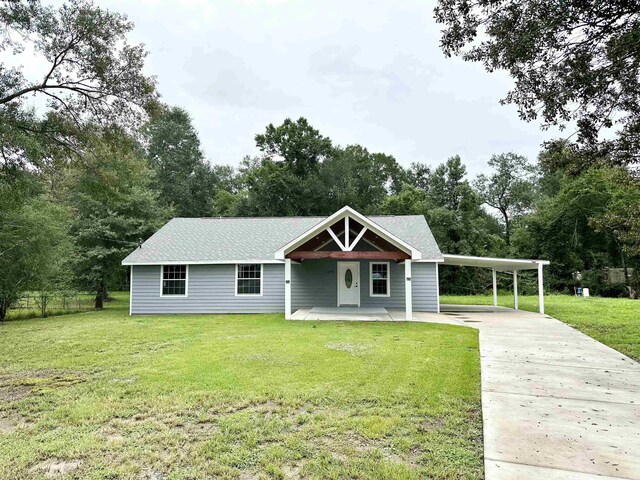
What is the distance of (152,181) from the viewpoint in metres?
23.7

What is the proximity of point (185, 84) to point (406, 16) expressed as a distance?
1758 cm

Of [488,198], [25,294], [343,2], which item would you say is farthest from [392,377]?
[488,198]

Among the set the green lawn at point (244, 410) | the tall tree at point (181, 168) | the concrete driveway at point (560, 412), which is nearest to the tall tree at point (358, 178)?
the tall tree at point (181, 168)

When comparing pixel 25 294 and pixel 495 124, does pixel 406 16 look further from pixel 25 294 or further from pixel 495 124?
pixel 25 294

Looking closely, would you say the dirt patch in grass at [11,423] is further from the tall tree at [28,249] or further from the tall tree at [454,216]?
the tall tree at [454,216]

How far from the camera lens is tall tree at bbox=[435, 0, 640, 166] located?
5371 millimetres

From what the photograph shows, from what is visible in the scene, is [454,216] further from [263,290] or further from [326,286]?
A: [263,290]

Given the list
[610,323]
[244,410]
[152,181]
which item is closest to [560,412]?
[244,410]

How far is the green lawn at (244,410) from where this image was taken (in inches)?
126

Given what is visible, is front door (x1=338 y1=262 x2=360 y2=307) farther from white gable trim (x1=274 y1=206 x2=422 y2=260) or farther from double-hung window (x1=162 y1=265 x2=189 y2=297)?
double-hung window (x1=162 y1=265 x2=189 y2=297)

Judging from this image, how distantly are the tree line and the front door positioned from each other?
8.05m

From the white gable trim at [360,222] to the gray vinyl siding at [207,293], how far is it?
2.99m

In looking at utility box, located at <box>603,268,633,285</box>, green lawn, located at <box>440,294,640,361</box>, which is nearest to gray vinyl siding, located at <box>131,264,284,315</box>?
green lawn, located at <box>440,294,640,361</box>

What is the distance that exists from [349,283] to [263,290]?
3439 millimetres
